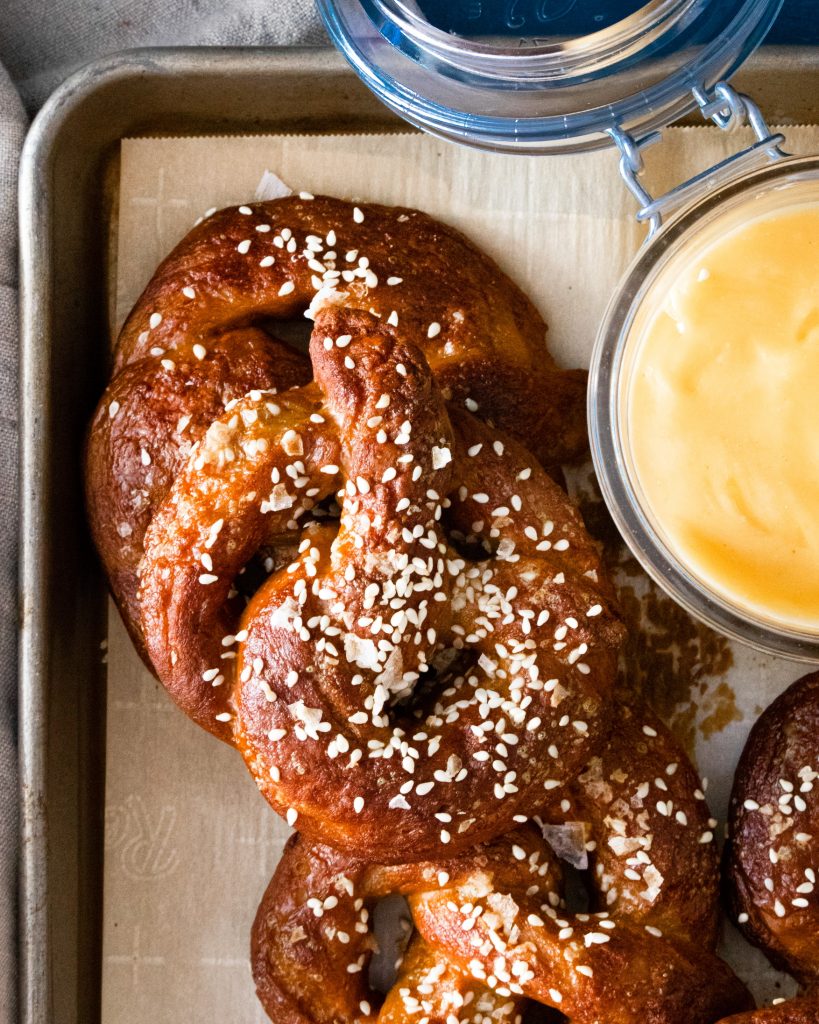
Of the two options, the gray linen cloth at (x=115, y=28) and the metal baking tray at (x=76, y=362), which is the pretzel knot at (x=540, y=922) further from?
the gray linen cloth at (x=115, y=28)

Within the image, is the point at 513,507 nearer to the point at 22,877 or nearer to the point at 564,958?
the point at 564,958

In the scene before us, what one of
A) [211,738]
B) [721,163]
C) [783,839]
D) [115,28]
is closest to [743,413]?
[721,163]

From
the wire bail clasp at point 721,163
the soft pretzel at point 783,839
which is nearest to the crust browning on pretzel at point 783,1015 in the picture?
the soft pretzel at point 783,839

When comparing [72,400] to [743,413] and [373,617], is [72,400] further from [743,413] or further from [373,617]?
[743,413]

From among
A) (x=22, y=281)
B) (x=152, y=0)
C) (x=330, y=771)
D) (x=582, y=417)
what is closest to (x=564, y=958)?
(x=330, y=771)

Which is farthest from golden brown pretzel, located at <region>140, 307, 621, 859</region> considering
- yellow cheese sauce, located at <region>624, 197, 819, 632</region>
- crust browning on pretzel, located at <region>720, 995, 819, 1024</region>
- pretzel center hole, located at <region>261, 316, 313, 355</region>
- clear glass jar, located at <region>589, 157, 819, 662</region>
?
crust browning on pretzel, located at <region>720, 995, 819, 1024</region>
